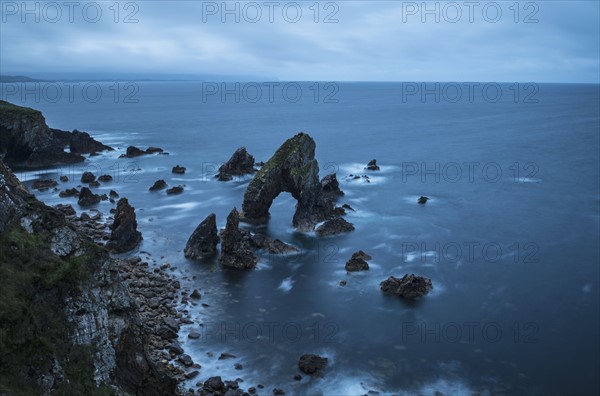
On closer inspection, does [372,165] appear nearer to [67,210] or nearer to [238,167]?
[238,167]

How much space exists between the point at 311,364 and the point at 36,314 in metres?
17.3

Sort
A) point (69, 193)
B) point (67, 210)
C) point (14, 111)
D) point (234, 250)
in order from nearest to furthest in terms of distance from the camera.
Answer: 1. point (234, 250)
2. point (67, 210)
3. point (69, 193)
4. point (14, 111)

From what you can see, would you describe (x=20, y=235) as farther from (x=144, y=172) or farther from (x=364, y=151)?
(x=364, y=151)

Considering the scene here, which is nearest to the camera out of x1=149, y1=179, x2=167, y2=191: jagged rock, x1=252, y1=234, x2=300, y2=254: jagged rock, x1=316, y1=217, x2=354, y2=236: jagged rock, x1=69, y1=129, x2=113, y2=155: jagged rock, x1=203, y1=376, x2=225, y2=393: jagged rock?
x1=203, y1=376, x2=225, y2=393: jagged rock

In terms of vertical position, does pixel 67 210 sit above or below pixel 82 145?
below

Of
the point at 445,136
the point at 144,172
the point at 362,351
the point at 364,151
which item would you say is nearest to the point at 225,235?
the point at 362,351

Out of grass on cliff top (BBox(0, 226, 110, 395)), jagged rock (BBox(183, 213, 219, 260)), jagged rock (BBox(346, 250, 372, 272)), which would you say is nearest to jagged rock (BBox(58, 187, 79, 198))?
jagged rock (BBox(183, 213, 219, 260))

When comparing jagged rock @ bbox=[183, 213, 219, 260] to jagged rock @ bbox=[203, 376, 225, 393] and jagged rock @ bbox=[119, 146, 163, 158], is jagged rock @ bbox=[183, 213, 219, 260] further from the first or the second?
jagged rock @ bbox=[119, 146, 163, 158]

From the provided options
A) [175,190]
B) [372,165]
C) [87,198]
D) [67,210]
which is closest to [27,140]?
[87,198]

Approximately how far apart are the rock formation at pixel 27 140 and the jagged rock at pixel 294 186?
51.0 metres

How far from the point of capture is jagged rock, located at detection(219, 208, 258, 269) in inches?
1868

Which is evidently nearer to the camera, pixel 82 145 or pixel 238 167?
pixel 238 167

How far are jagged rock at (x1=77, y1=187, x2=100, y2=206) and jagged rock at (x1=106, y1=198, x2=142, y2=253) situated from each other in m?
15.5

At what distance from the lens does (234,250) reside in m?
48.1
